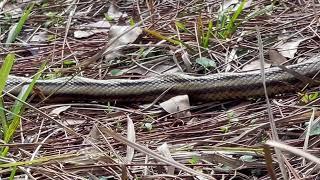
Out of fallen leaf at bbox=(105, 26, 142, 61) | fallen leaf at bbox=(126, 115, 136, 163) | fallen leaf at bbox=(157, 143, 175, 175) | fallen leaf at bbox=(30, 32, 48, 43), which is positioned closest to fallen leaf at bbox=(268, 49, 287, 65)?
fallen leaf at bbox=(105, 26, 142, 61)

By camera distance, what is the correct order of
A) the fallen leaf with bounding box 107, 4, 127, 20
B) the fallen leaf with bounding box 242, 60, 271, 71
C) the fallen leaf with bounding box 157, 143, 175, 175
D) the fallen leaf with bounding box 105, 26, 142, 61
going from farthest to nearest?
the fallen leaf with bounding box 107, 4, 127, 20
the fallen leaf with bounding box 105, 26, 142, 61
the fallen leaf with bounding box 242, 60, 271, 71
the fallen leaf with bounding box 157, 143, 175, 175

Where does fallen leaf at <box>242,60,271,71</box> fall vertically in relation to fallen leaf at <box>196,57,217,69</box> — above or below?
below

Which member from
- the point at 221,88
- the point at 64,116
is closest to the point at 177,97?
the point at 221,88

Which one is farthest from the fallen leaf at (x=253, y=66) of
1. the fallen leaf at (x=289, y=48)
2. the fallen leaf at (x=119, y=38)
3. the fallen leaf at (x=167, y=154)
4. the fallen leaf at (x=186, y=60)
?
the fallen leaf at (x=167, y=154)

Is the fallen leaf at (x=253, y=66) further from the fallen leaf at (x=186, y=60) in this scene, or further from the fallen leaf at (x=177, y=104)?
the fallen leaf at (x=177, y=104)

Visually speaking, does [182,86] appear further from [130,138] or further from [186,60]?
[130,138]

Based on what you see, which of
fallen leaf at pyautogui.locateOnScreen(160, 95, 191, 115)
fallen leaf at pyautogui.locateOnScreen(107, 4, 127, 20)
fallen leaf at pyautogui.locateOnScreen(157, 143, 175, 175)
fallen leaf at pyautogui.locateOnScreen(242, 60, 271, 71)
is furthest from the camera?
fallen leaf at pyautogui.locateOnScreen(107, 4, 127, 20)

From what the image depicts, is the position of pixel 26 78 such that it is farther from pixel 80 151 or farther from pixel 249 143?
pixel 249 143

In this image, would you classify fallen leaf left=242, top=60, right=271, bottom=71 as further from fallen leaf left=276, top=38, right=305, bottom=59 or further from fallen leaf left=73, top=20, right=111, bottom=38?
fallen leaf left=73, top=20, right=111, bottom=38
